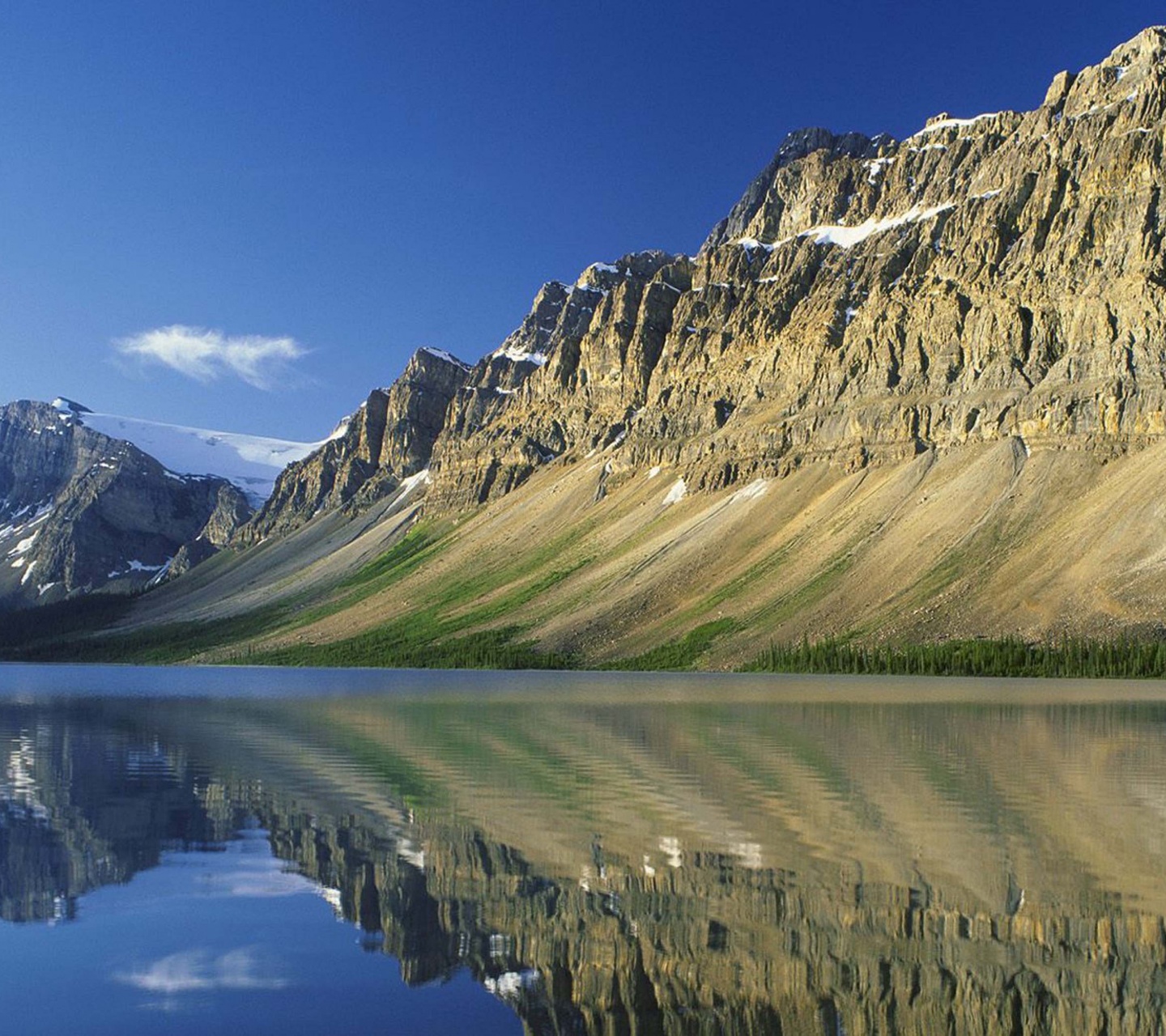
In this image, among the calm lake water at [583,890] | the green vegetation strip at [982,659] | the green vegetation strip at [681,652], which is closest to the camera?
the calm lake water at [583,890]

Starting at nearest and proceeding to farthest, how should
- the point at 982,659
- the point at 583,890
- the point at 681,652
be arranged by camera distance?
the point at 583,890
the point at 982,659
the point at 681,652

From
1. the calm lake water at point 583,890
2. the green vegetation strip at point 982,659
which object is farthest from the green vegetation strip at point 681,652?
the calm lake water at point 583,890

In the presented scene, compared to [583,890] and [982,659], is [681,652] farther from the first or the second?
[583,890]

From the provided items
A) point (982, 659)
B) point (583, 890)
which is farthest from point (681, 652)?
point (583, 890)

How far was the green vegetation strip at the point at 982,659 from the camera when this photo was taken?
134750 millimetres

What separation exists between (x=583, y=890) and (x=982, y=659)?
5158 inches

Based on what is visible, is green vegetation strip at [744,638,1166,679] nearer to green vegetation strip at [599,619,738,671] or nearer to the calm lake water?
green vegetation strip at [599,619,738,671]

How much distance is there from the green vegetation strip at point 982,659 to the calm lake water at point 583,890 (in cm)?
9303

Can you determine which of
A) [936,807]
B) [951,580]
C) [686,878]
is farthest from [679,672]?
[686,878]

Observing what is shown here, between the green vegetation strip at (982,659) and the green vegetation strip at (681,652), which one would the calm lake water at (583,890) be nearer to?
the green vegetation strip at (982,659)

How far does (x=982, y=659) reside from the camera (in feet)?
474

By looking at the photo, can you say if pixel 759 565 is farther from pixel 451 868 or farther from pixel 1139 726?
pixel 451 868

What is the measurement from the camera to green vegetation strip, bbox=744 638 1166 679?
13475 cm

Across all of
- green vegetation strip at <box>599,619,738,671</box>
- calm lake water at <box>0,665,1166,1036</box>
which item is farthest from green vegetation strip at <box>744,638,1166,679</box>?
calm lake water at <box>0,665,1166,1036</box>
